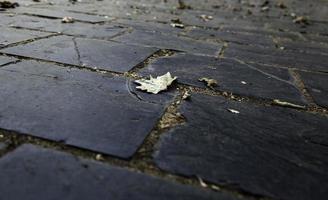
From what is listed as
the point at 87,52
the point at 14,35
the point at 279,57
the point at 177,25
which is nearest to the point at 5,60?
the point at 87,52

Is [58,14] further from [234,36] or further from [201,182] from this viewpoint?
[201,182]

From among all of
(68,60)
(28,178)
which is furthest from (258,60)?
(28,178)

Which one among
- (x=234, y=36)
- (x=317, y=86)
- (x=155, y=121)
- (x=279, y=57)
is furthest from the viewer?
(x=234, y=36)

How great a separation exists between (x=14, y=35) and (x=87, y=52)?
74 cm

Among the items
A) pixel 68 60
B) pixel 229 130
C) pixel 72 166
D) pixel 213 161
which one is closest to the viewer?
pixel 72 166

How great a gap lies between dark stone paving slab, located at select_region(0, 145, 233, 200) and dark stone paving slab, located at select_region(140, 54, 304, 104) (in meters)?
0.95

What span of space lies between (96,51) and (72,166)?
4.68ft

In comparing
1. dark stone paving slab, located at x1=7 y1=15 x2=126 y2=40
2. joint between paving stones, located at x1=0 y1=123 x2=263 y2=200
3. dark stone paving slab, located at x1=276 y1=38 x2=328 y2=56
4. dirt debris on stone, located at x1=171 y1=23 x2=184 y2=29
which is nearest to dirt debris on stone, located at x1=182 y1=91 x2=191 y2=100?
joint between paving stones, located at x1=0 y1=123 x2=263 y2=200

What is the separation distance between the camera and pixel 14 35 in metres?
2.62

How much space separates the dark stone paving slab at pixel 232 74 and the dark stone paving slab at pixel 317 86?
0.32 feet

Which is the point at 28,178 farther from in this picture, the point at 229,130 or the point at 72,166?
the point at 229,130

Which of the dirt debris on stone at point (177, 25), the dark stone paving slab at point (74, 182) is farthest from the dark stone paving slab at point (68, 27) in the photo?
the dark stone paving slab at point (74, 182)

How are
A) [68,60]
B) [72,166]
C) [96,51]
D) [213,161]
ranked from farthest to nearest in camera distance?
[96,51]
[68,60]
[213,161]
[72,166]

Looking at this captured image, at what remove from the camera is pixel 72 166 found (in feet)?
3.46
